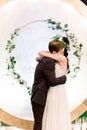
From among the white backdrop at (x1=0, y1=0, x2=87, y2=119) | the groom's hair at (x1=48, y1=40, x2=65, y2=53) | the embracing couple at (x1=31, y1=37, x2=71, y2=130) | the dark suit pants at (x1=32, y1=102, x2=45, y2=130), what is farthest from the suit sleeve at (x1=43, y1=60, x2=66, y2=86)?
the white backdrop at (x1=0, y1=0, x2=87, y2=119)

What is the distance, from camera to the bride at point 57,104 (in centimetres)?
343

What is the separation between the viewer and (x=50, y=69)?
10.9ft

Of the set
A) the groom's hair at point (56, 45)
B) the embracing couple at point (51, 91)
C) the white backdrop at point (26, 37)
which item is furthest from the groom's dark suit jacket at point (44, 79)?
the white backdrop at point (26, 37)

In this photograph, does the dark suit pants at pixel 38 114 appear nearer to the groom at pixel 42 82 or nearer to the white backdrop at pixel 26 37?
the groom at pixel 42 82

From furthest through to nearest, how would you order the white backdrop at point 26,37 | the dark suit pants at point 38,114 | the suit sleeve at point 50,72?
the white backdrop at point 26,37 < the dark suit pants at point 38,114 < the suit sleeve at point 50,72

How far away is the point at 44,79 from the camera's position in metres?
3.39

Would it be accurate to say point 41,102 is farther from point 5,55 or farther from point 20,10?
point 20,10

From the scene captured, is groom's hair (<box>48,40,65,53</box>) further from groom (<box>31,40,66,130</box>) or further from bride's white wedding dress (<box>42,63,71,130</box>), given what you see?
bride's white wedding dress (<box>42,63,71,130</box>)

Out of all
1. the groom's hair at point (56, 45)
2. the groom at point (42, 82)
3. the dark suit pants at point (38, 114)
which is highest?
the groom's hair at point (56, 45)

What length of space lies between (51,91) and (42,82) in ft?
0.41

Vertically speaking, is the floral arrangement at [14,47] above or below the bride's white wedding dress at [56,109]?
above

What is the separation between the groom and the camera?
10.9 feet

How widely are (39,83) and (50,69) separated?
17 centimetres

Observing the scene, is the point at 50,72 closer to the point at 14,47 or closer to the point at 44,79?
the point at 44,79
